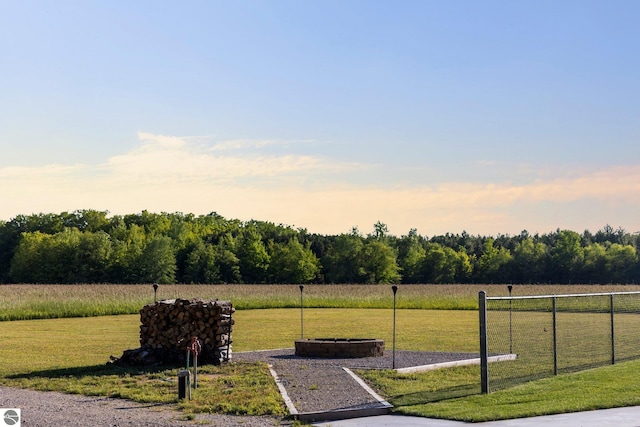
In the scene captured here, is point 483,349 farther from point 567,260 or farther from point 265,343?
point 567,260

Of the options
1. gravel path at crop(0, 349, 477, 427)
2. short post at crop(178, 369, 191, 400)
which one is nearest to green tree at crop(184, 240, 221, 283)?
gravel path at crop(0, 349, 477, 427)

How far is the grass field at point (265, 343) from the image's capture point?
1291 centimetres

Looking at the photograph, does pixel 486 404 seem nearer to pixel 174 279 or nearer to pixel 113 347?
pixel 113 347

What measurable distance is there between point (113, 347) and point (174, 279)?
79132 mm

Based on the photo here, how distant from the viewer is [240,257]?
107750mm

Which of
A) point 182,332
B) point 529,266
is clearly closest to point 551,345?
point 182,332

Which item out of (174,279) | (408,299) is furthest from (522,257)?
(408,299)

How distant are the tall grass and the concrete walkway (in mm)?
32044

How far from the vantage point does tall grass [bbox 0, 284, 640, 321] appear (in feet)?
139

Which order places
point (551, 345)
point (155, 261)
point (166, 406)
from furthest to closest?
point (155, 261) < point (551, 345) < point (166, 406)

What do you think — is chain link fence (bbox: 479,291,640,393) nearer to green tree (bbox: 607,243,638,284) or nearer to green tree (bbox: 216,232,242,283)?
green tree (bbox: 216,232,242,283)

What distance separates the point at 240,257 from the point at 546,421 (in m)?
97.8

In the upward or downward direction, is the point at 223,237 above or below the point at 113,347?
above

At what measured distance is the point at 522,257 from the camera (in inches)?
4665
